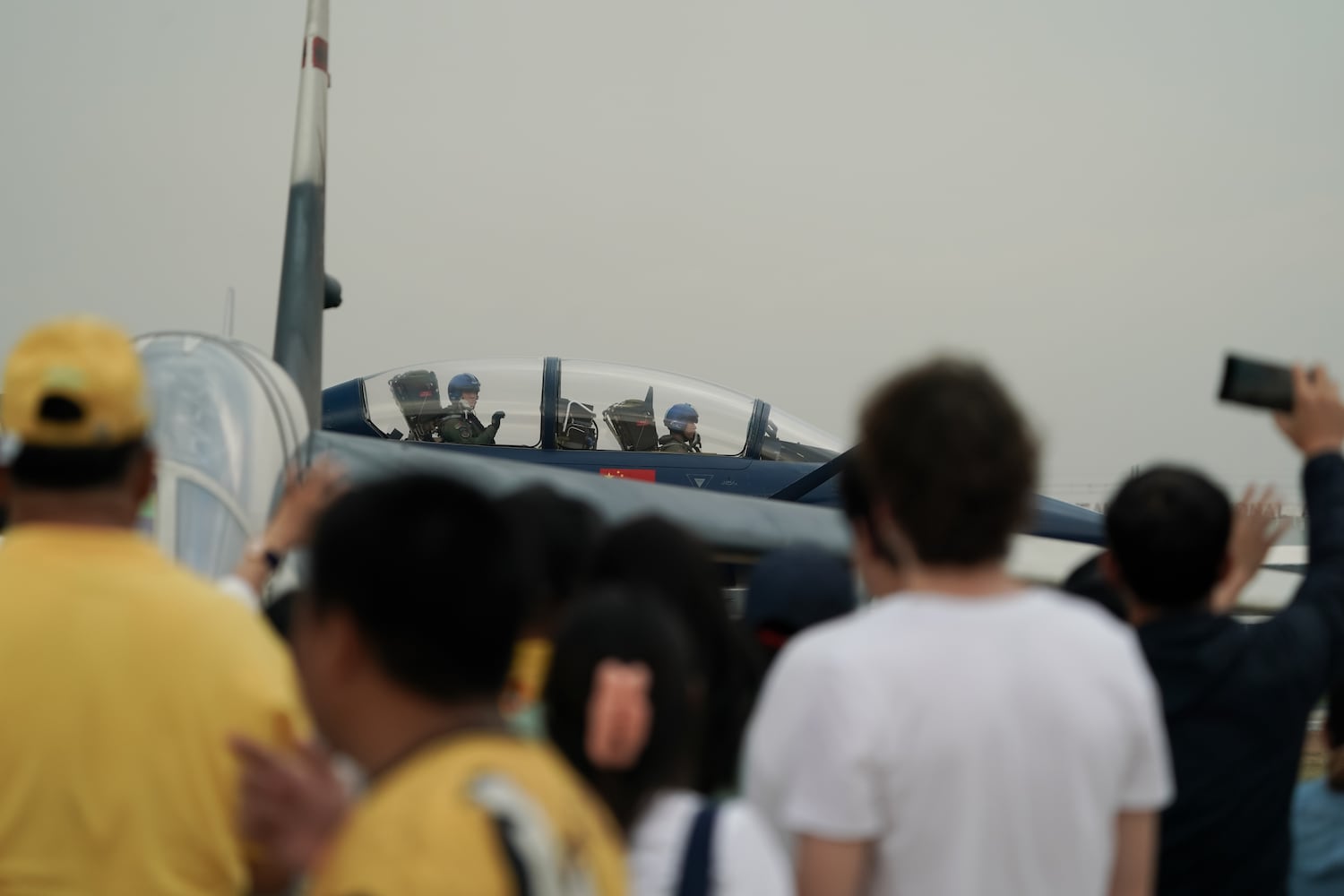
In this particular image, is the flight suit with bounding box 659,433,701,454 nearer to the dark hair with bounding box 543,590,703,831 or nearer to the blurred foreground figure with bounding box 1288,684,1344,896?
the blurred foreground figure with bounding box 1288,684,1344,896

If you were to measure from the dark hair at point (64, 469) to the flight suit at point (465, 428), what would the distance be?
→ 8.42m

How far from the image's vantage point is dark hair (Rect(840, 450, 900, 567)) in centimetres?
246

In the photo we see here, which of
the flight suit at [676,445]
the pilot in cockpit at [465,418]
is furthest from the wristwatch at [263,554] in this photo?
the flight suit at [676,445]

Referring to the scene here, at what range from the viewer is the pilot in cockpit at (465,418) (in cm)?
1048

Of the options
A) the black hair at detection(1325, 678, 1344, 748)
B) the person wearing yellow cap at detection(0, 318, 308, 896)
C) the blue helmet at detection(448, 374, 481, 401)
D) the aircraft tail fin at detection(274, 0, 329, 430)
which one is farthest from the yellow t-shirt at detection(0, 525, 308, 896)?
the blue helmet at detection(448, 374, 481, 401)

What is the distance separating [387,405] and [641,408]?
2.14 meters

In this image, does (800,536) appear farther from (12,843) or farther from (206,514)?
(12,843)

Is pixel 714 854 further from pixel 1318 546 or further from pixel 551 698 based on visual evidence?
pixel 1318 546

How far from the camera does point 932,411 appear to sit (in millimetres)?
1976

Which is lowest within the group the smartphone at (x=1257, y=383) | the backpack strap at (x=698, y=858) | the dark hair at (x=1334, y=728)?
the dark hair at (x=1334, y=728)

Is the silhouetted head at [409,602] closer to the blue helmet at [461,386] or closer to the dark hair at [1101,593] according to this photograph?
the dark hair at [1101,593]

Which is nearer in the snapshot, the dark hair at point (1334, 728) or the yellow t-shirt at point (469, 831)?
the yellow t-shirt at point (469, 831)

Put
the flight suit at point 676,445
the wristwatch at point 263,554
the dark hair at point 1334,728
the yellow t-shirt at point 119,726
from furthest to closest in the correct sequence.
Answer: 1. the flight suit at point 676,445
2. the dark hair at point 1334,728
3. the wristwatch at point 263,554
4. the yellow t-shirt at point 119,726

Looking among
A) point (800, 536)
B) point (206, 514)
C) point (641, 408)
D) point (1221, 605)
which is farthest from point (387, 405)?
point (1221, 605)
